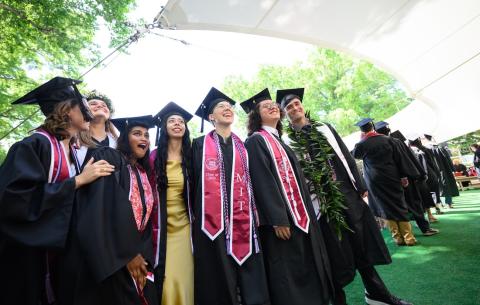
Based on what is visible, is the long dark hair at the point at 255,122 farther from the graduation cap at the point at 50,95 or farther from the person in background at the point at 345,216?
the graduation cap at the point at 50,95

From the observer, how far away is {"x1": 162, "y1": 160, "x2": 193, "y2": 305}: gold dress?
226 centimetres

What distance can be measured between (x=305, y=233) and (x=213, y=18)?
3.05 metres

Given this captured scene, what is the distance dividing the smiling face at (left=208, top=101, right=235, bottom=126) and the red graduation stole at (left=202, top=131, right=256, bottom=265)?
370mm

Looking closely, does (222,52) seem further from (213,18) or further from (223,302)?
(223,302)

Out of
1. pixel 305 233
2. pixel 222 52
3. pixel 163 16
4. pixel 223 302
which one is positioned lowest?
pixel 223 302

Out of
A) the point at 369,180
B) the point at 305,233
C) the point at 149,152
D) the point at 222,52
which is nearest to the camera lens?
the point at 305,233

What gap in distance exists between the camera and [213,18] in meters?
3.82

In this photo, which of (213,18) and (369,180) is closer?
(213,18)

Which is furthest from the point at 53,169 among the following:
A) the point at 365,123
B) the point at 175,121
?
the point at 365,123

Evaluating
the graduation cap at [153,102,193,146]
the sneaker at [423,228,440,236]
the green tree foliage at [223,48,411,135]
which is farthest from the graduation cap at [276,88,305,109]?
the green tree foliage at [223,48,411,135]

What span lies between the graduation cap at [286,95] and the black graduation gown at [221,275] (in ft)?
5.77

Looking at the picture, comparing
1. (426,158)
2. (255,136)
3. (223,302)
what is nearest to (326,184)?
(255,136)

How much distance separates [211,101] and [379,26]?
11.2 ft

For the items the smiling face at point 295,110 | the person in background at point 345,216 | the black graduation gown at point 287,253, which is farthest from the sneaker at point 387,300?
the smiling face at point 295,110
